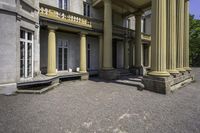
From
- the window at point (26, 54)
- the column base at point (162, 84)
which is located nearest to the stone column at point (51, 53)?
the window at point (26, 54)

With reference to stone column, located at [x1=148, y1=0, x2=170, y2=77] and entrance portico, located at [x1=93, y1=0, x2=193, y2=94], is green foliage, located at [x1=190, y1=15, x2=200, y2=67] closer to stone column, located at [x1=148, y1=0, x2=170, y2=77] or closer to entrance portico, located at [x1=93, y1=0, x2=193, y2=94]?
entrance portico, located at [x1=93, y1=0, x2=193, y2=94]

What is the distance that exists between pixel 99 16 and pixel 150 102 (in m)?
11.9

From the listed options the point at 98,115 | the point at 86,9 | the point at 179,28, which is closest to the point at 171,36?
the point at 179,28

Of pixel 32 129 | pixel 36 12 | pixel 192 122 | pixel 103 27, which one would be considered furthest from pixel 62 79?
pixel 192 122

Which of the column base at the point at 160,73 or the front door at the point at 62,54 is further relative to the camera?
the front door at the point at 62,54

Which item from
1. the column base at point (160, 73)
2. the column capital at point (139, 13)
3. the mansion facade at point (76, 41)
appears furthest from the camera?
the column capital at point (139, 13)

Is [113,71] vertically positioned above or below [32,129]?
Answer: above

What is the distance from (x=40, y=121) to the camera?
429 centimetres

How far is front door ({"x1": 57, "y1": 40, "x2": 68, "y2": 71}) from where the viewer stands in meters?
13.1

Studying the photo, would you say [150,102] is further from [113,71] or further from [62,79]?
[62,79]

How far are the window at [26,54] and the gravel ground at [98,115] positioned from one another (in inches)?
101

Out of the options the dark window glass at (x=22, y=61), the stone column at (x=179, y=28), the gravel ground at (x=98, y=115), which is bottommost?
the gravel ground at (x=98, y=115)

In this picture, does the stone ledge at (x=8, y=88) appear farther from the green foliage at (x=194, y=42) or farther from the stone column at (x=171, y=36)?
the green foliage at (x=194, y=42)

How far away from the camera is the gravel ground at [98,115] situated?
3.94m
